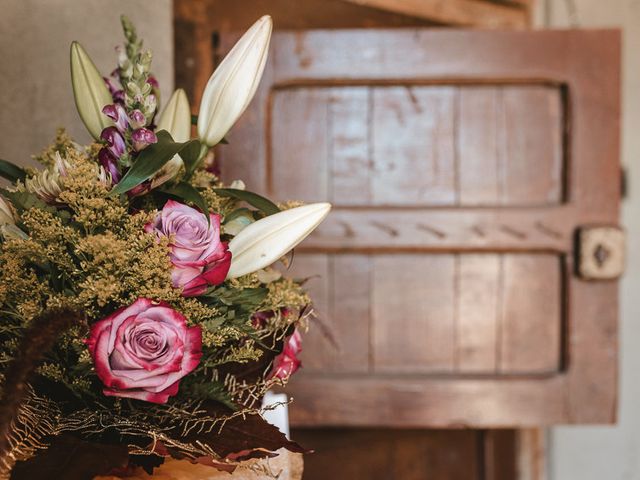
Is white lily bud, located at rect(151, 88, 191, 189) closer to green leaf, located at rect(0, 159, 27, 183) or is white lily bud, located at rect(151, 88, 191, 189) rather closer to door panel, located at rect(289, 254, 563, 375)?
green leaf, located at rect(0, 159, 27, 183)

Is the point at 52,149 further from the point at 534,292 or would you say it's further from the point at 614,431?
the point at 614,431

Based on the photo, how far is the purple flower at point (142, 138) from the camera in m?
0.54

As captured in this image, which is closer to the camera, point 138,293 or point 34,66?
point 138,293

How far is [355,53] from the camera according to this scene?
1308 millimetres

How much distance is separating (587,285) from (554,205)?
7.6 inches

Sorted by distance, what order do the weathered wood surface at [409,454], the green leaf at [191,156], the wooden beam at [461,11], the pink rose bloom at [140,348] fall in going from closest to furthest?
the pink rose bloom at [140,348] < the green leaf at [191,156] < the wooden beam at [461,11] < the weathered wood surface at [409,454]

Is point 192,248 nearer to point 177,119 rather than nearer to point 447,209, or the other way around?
point 177,119

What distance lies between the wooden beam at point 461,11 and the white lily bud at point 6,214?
4.12 ft

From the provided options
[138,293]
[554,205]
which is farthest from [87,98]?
[554,205]

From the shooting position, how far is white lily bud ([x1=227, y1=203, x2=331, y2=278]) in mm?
564

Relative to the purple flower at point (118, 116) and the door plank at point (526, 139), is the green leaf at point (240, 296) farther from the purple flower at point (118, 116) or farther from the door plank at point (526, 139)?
the door plank at point (526, 139)

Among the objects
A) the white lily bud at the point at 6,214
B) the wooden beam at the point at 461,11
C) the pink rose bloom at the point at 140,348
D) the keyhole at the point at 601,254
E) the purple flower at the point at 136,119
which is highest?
the wooden beam at the point at 461,11

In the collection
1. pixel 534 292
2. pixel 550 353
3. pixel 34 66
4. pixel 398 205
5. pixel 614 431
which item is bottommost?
pixel 614 431

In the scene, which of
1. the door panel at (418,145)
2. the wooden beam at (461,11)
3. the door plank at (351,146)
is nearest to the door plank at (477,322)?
the door panel at (418,145)
